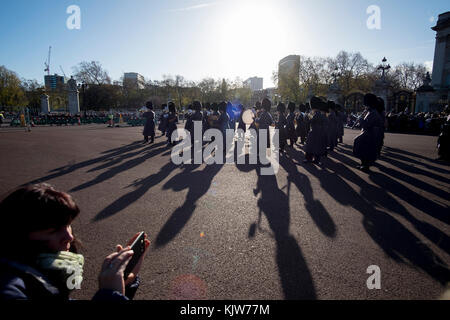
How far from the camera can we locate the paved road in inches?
104

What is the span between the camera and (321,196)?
552cm

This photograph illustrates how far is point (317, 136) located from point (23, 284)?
8911mm

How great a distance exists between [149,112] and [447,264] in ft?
43.7

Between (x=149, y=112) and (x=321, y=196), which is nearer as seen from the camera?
(x=321, y=196)

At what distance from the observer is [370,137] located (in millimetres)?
7773

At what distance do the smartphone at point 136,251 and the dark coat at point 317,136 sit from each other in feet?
26.8

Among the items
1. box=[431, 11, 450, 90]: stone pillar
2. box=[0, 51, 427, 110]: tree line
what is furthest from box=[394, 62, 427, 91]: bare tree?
box=[431, 11, 450, 90]: stone pillar

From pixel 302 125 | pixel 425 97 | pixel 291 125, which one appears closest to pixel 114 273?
pixel 291 125

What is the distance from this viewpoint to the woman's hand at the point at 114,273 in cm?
128

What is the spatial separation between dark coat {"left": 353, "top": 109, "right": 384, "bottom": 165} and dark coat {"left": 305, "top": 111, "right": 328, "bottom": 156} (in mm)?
1262
